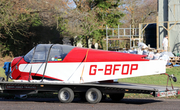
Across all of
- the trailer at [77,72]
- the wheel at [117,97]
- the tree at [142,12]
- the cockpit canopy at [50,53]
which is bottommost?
the wheel at [117,97]

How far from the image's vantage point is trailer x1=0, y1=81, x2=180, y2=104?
905cm

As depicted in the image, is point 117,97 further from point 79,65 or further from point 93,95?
point 79,65

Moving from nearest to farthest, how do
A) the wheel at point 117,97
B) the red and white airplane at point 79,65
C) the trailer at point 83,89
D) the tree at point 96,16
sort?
the trailer at point 83,89, the red and white airplane at point 79,65, the wheel at point 117,97, the tree at point 96,16

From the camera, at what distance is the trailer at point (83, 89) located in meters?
9.05

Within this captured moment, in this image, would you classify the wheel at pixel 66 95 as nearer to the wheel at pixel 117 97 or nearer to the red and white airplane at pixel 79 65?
the red and white airplane at pixel 79 65

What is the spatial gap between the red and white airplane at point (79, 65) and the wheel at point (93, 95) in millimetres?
582

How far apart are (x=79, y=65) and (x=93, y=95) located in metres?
1.25

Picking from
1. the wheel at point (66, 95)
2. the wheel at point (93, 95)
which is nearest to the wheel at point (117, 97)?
the wheel at point (93, 95)

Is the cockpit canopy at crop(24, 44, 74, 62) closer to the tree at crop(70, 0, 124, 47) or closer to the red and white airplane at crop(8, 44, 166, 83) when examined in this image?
the red and white airplane at crop(8, 44, 166, 83)

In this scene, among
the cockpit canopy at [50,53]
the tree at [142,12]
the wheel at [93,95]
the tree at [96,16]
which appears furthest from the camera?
the tree at [142,12]

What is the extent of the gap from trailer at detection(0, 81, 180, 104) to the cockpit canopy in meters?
1.07

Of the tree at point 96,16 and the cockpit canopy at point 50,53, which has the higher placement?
the tree at point 96,16

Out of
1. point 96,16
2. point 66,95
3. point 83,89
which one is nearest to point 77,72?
point 83,89

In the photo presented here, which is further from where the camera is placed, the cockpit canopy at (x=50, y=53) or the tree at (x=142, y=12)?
the tree at (x=142, y=12)
